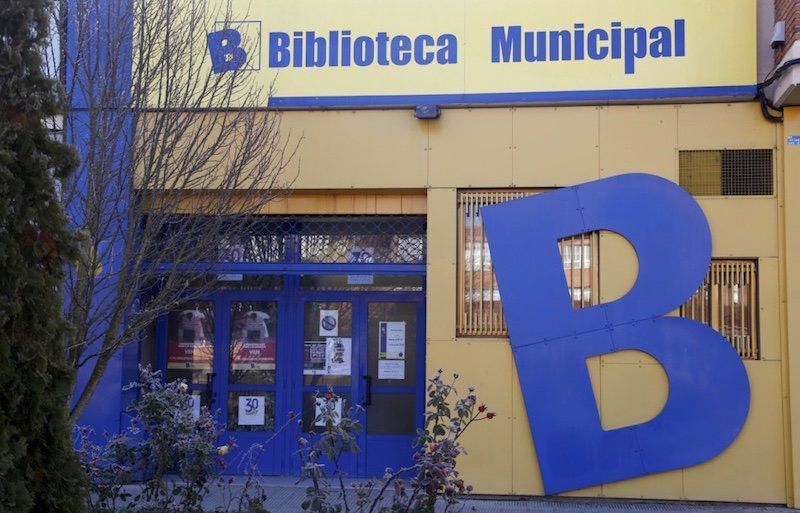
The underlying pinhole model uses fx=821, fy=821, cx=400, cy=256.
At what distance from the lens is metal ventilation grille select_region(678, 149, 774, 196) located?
848cm

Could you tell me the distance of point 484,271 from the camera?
8797 millimetres

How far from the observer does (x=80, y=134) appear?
7453mm

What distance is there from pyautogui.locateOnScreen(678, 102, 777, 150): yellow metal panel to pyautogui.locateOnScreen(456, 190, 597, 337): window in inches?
57.0

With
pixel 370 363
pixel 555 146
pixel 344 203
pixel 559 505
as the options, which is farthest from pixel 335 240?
pixel 559 505

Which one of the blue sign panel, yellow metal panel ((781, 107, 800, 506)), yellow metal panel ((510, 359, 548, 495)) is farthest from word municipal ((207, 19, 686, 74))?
yellow metal panel ((510, 359, 548, 495))

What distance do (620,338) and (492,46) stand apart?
11.1ft

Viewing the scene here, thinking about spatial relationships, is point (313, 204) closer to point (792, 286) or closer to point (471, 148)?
point (471, 148)

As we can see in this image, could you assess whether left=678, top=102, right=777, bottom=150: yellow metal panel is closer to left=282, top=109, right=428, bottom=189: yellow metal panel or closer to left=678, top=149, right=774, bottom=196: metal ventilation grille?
left=678, top=149, right=774, bottom=196: metal ventilation grille

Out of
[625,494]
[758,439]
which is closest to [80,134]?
[625,494]

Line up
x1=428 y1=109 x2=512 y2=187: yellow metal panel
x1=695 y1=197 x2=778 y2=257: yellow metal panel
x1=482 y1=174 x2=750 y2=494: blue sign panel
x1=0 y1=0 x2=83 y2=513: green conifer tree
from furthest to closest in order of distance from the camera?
x1=428 y1=109 x2=512 y2=187: yellow metal panel
x1=695 y1=197 x2=778 y2=257: yellow metal panel
x1=482 y1=174 x2=750 y2=494: blue sign panel
x1=0 y1=0 x2=83 y2=513: green conifer tree

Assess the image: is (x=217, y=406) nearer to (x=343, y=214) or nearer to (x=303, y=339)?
(x=303, y=339)

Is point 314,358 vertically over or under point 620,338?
under

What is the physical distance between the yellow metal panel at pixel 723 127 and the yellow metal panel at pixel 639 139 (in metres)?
0.12

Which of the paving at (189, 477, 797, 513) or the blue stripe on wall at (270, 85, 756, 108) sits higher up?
the blue stripe on wall at (270, 85, 756, 108)
